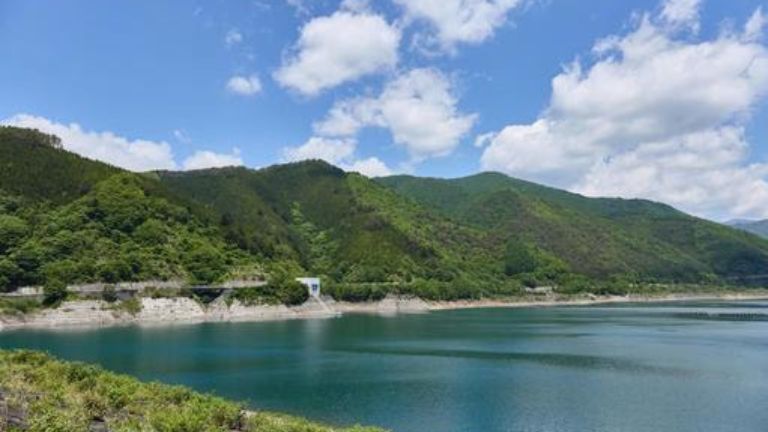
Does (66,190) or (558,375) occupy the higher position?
(66,190)

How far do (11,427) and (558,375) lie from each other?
43.0 m

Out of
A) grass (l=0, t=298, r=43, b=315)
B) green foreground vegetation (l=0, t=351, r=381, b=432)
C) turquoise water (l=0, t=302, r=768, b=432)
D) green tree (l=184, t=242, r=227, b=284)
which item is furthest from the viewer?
green tree (l=184, t=242, r=227, b=284)

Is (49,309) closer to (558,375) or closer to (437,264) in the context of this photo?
(558,375)

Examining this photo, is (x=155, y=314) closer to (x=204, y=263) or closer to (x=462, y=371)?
(x=204, y=263)

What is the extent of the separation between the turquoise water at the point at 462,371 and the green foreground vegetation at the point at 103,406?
Result: 351 inches

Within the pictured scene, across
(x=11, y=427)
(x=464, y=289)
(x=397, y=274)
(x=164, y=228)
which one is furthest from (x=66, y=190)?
(x=11, y=427)

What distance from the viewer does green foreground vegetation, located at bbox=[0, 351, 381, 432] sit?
2361 cm

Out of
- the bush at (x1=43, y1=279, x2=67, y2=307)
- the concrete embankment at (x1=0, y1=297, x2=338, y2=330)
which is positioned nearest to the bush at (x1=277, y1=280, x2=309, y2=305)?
the concrete embankment at (x1=0, y1=297, x2=338, y2=330)

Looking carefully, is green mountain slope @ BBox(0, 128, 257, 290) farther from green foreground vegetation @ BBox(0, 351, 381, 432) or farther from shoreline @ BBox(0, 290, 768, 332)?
green foreground vegetation @ BBox(0, 351, 381, 432)

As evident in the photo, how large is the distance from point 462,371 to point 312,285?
73.4 m

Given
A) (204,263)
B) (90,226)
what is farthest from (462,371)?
(90,226)

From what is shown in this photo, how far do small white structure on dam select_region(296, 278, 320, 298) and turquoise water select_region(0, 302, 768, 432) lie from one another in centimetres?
2620

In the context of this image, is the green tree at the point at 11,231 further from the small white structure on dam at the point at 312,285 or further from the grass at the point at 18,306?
the small white structure on dam at the point at 312,285

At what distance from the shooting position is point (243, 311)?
11075 centimetres
